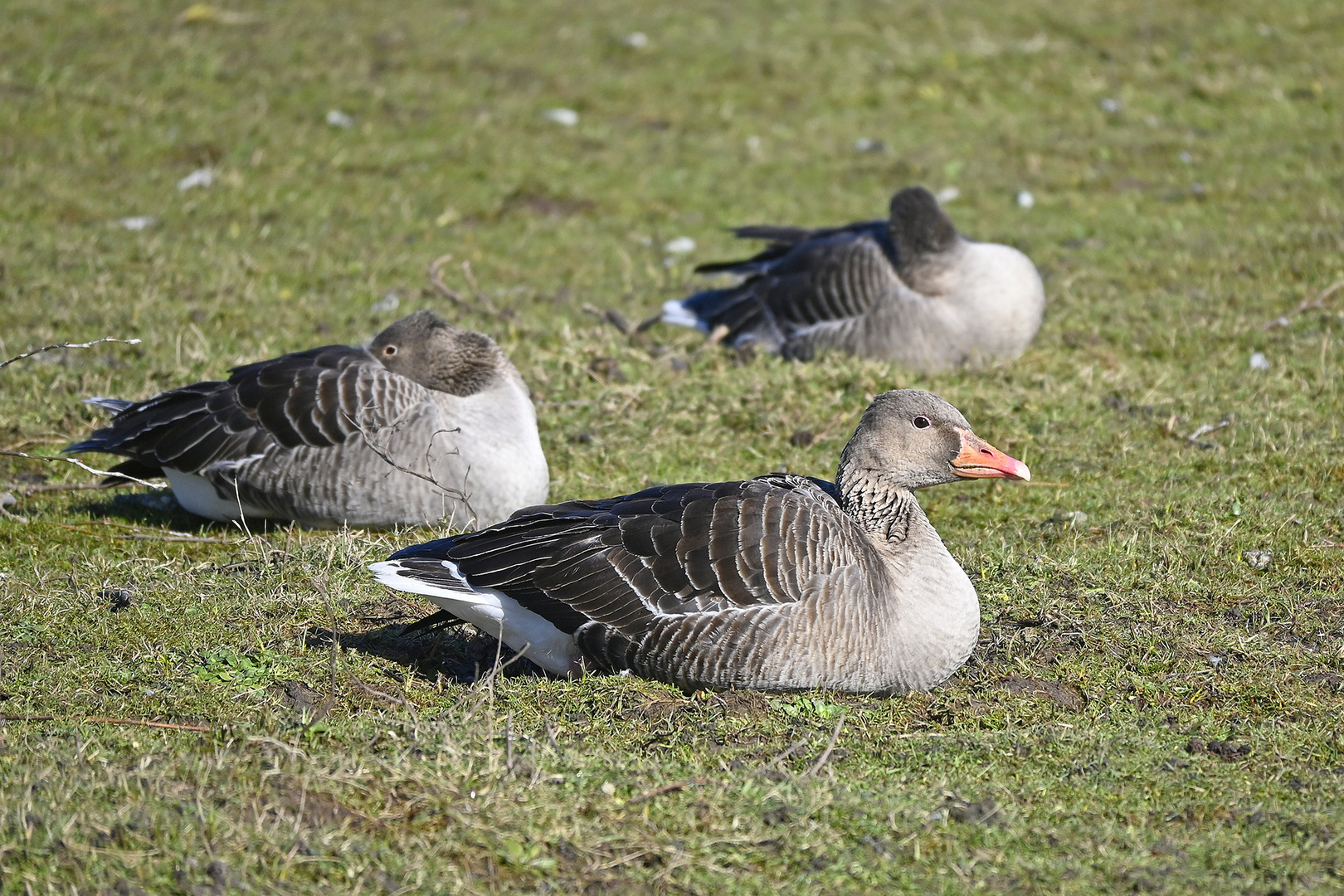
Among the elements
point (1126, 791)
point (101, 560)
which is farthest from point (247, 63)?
point (1126, 791)

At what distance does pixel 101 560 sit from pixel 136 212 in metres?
6.49

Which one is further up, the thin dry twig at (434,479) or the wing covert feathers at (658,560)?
the wing covert feathers at (658,560)

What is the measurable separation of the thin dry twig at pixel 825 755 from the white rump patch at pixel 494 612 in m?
1.16

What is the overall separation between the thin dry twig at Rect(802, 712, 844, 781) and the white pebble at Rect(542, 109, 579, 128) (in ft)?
34.3

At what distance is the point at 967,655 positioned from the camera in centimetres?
523

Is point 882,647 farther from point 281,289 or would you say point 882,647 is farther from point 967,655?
point 281,289

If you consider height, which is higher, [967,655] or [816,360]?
[967,655]

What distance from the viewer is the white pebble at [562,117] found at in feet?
46.6

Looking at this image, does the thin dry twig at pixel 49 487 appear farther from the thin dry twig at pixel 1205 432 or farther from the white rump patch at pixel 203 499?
the thin dry twig at pixel 1205 432

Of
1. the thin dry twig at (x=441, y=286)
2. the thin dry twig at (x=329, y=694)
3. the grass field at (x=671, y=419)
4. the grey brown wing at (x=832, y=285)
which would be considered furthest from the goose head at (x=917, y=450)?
the thin dry twig at (x=441, y=286)

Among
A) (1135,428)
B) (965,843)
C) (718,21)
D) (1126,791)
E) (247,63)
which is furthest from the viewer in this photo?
(718,21)

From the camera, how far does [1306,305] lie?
9.98 metres

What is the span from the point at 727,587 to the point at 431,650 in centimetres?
140

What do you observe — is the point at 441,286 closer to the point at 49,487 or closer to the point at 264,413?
the point at 264,413
